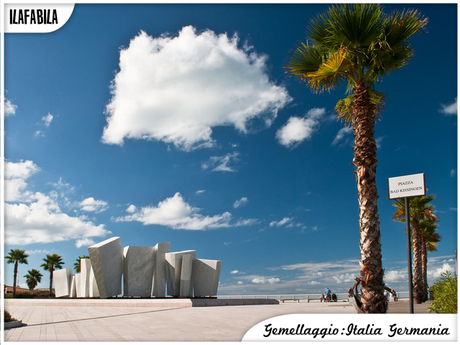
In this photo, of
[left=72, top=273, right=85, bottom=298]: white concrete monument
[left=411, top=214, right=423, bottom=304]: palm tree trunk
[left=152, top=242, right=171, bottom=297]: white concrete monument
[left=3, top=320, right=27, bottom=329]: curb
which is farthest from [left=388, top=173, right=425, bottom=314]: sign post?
[left=72, top=273, right=85, bottom=298]: white concrete monument

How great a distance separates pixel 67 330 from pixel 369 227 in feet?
26.6

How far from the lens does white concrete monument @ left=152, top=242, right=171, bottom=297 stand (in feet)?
78.9

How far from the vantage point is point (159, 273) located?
24203 millimetres

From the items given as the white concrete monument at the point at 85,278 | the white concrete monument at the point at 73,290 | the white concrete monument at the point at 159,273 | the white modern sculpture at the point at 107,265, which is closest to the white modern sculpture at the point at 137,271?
the white concrete monument at the point at 159,273

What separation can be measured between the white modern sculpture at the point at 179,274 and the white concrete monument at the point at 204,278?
2.59 ft

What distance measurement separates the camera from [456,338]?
602cm

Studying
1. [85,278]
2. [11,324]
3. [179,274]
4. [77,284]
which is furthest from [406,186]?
[77,284]

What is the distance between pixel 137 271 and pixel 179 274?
9.06 ft

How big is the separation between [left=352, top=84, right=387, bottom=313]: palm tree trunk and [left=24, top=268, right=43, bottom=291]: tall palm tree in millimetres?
63222

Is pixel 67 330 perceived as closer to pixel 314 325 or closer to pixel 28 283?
pixel 314 325

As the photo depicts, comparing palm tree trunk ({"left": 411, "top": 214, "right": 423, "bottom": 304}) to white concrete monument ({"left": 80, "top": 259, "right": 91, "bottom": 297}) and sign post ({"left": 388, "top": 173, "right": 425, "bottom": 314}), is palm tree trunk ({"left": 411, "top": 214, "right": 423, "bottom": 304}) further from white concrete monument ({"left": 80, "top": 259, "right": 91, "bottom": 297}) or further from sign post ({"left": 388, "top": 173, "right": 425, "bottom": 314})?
white concrete monument ({"left": 80, "top": 259, "right": 91, "bottom": 297})

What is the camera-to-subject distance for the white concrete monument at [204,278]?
25406 mm

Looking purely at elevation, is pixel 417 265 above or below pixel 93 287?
above

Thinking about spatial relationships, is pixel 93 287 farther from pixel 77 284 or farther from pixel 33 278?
pixel 33 278
